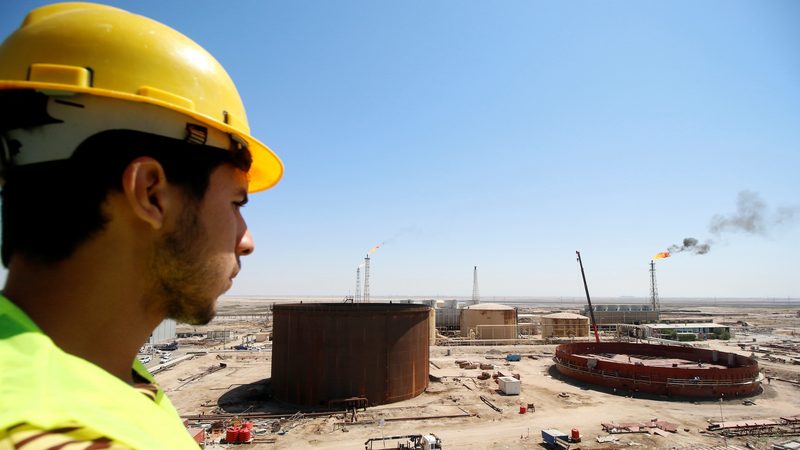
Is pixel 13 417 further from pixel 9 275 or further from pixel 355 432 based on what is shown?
pixel 355 432

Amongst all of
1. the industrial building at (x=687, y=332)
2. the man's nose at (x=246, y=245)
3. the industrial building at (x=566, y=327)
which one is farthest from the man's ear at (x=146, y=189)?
the industrial building at (x=687, y=332)

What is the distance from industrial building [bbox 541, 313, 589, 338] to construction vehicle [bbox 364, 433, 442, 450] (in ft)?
151

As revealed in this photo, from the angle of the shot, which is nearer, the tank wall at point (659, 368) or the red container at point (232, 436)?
the red container at point (232, 436)

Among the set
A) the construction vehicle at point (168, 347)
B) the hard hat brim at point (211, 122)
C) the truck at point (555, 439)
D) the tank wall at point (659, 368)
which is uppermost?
the hard hat brim at point (211, 122)

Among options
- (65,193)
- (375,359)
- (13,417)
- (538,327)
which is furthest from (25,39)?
(538,327)

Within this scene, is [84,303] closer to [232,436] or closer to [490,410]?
[232,436]

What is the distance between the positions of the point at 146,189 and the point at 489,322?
60967 mm

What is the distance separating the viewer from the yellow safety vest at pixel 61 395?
32.8 inches

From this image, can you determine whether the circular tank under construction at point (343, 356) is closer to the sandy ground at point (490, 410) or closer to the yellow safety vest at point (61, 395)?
the sandy ground at point (490, 410)

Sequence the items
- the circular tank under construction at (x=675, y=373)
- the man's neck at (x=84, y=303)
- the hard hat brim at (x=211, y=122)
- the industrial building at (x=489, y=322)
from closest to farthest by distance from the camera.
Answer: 1. the man's neck at (x=84, y=303)
2. the hard hat brim at (x=211, y=122)
3. the circular tank under construction at (x=675, y=373)
4. the industrial building at (x=489, y=322)

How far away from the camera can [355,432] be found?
21172 mm

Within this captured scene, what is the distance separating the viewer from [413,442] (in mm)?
19484

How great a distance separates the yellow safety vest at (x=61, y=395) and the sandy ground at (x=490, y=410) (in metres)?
20.8

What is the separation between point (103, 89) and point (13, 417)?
1.27 metres
